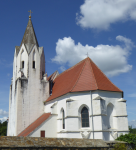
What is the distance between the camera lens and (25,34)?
Result: 1080 inches

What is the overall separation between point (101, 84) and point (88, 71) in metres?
2.42

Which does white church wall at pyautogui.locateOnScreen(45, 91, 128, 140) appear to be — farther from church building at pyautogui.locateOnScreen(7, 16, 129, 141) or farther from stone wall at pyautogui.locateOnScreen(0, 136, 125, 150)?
stone wall at pyautogui.locateOnScreen(0, 136, 125, 150)

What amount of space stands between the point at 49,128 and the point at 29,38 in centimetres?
1362

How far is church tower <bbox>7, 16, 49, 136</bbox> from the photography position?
76.4 feet

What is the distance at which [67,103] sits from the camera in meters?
18.6

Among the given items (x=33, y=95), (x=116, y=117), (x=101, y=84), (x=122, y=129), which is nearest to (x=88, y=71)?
(x=101, y=84)

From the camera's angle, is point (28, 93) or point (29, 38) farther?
point (29, 38)

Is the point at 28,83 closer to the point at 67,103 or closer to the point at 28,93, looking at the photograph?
the point at 28,93

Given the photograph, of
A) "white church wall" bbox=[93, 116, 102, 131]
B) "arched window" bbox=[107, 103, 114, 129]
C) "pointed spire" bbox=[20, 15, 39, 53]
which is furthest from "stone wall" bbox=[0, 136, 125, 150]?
"pointed spire" bbox=[20, 15, 39, 53]

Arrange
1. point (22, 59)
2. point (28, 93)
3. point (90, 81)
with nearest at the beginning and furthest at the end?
point (90, 81)
point (28, 93)
point (22, 59)

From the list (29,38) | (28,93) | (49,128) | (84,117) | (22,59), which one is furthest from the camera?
(29,38)

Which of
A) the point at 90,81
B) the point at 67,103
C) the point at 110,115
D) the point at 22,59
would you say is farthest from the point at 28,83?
the point at 110,115

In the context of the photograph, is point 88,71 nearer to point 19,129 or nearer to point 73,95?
point 73,95

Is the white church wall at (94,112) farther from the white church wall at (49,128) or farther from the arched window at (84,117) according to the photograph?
the white church wall at (49,128)
